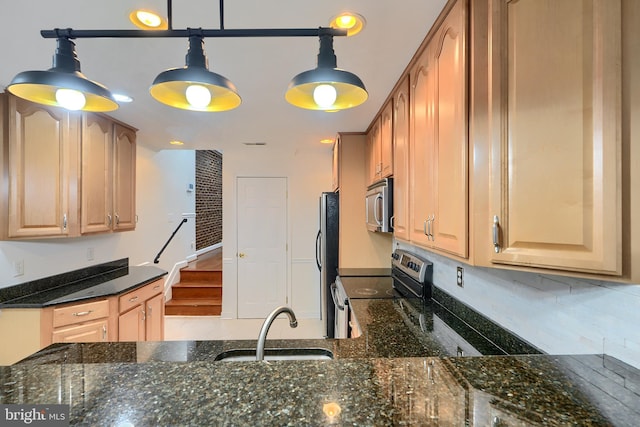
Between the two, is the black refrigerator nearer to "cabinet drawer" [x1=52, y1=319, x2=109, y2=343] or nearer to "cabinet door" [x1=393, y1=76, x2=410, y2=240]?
"cabinet door" [x1=393, y1=76, x2=410, y2=240]

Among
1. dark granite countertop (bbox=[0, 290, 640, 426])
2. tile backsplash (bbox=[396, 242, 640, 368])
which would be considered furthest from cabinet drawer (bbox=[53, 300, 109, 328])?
tile backsplash (bbox=[396, 242, 640, 368])

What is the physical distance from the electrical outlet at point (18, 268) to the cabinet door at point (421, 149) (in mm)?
2877

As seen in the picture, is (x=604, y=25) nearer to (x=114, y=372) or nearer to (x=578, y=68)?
(x=578, y=68)

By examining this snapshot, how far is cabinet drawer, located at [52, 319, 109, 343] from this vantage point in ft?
6.73

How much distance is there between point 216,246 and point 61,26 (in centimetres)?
633

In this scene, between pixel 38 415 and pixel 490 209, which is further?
pixel 490 209

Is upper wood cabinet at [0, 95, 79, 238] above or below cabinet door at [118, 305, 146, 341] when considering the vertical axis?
above

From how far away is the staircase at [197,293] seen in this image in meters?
4.39

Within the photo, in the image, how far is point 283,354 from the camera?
1.23 meters

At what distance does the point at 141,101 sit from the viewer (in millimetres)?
2264

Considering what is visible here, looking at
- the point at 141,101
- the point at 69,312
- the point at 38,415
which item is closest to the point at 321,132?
the point at 141,101

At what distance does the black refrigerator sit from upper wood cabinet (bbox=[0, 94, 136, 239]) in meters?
2.17

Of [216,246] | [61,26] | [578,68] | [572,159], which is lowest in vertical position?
[216,246]

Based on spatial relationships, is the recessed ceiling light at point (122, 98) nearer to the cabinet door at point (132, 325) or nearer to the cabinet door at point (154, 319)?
the cabinet door at point (132, 325)
